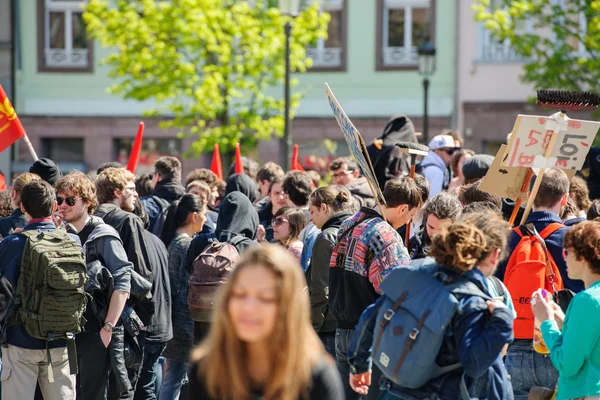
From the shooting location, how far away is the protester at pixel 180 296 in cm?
753

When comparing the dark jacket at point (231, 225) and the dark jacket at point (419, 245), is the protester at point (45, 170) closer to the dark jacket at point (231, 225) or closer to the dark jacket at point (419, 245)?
the dark jacket at point (231, 225)

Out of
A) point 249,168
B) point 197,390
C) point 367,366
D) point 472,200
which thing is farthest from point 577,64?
point 197,390

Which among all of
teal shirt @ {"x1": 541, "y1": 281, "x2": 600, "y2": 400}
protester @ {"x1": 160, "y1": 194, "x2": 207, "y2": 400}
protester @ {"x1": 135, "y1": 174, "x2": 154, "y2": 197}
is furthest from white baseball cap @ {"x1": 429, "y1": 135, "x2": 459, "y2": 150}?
teal shirt @ {"x1": 541, "y1": 281, "x2": 600, "y2": 400}

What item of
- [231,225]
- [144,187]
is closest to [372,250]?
[231,225]

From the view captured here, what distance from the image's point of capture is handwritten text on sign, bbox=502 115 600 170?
19.8 ft

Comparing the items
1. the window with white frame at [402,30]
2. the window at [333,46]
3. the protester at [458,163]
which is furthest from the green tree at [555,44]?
the protester at [458,163]

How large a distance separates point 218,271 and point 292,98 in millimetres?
14786

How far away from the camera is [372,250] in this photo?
5758mm

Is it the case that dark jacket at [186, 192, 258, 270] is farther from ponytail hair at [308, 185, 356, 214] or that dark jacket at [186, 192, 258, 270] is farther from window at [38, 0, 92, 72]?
window at [38, 0, 92, 72]

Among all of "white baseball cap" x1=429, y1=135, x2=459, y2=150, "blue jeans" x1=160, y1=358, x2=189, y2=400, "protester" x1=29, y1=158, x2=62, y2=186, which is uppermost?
"white baseball cap" x1=429, y1=135, x2=459, y2=150

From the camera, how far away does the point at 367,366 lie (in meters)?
4.94

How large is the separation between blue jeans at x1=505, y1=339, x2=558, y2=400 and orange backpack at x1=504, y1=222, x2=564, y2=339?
0.27 ft

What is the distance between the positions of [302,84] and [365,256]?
19154 millimetres

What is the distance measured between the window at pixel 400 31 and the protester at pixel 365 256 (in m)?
18.7
